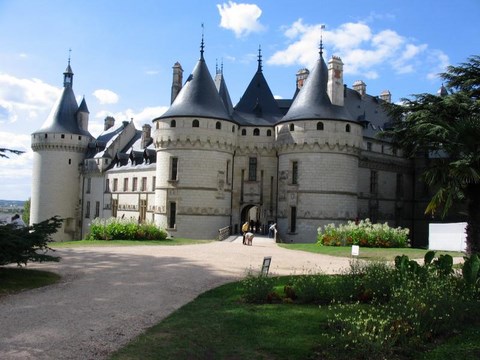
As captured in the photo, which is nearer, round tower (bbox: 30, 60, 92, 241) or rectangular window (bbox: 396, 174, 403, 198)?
rectangular window (bbox: 396, 174, 403, 198)

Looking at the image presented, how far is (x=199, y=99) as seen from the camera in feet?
109

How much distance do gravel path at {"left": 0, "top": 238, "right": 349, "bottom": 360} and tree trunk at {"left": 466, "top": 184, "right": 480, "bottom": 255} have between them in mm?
4564

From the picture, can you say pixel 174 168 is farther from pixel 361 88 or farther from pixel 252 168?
pixel 361 88

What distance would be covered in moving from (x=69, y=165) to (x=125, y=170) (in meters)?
7.81

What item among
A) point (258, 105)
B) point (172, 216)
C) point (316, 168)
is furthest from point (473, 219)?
point (258, 105)

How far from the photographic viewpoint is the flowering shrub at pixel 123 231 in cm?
2686

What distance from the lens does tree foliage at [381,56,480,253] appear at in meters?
15.7

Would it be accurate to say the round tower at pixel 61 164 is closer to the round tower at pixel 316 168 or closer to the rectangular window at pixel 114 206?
the rectangular window at pixel 114 206

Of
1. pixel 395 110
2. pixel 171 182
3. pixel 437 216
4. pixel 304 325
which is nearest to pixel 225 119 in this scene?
pixel 171 182

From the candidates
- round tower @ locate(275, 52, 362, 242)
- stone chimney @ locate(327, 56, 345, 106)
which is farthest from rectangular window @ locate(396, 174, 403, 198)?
stone chimney @ locate(327, 56, 345, 106)

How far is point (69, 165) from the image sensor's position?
50.0 m

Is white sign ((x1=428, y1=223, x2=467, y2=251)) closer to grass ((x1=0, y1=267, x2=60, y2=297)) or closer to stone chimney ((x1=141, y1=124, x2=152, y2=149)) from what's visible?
grass ((x1=0, y1=267, x2=60, y2=297))

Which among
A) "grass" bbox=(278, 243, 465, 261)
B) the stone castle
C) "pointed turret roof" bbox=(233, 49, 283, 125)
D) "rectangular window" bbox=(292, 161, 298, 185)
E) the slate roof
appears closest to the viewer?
"grass" bbox=(278, 243, 465, 261)

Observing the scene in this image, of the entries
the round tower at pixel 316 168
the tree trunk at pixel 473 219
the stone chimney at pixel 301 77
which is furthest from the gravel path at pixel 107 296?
the stone chimney at pixel 301 77
